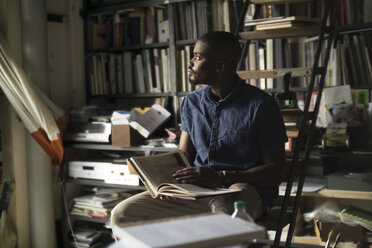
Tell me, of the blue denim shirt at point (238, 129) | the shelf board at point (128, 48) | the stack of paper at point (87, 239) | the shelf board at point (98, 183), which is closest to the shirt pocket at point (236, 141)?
the blue denim shirt at point (238, 129)

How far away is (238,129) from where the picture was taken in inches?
83.2

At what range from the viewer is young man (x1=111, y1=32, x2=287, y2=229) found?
195cm

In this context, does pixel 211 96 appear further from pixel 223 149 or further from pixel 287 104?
pixel 287 104

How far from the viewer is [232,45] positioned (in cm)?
219

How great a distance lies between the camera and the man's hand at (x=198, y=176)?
189 centimetres

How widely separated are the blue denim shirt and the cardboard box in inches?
26.5

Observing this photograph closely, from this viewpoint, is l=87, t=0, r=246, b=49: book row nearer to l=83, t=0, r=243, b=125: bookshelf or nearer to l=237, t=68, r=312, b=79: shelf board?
l=83, t=0, r=243, b=125: bookshelf

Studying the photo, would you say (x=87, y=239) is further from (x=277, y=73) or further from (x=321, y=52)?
(x=321, y=52)

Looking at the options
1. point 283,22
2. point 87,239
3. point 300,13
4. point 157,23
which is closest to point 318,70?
point 283,22

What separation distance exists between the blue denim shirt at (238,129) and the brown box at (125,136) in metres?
0.94

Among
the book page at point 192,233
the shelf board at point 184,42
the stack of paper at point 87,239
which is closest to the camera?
the book page at point 192,233

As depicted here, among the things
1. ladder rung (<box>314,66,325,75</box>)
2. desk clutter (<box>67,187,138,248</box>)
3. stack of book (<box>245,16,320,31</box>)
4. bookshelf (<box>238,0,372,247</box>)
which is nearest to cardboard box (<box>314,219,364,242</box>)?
bookshelf (<box>238,0,372,247</box>)

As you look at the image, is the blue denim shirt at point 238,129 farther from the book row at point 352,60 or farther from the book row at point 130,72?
the book row at point 130,72

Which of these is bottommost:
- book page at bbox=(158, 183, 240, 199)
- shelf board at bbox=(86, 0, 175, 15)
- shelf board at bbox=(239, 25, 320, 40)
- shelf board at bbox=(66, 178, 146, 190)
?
shelf board at bbox=(66, 178, 146, 190)
